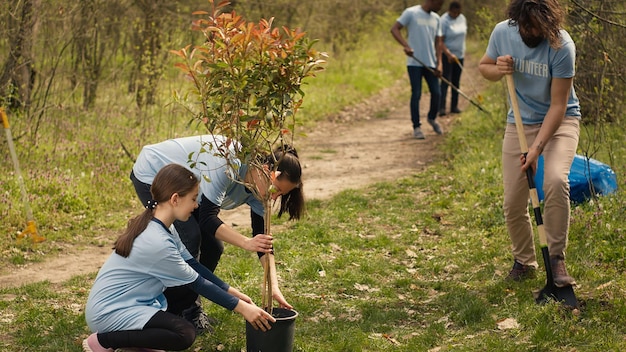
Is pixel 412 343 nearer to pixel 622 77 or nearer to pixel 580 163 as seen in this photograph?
pixel 580 163

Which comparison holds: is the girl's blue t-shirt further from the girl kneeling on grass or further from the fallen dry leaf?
the fallen dry leaf

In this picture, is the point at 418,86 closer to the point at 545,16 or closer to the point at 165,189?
the point at 545,16

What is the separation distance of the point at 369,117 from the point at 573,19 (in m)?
6.68

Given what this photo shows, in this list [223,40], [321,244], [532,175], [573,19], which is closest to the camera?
[223,40]

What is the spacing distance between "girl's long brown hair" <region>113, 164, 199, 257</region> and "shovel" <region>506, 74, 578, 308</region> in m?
2.41

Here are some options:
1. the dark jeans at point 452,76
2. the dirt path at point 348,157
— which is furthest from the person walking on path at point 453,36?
the dirt path at point 348,157

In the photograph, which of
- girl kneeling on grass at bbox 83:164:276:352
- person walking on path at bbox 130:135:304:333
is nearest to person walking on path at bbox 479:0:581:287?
person walking on path at bbox 130:135:304:333

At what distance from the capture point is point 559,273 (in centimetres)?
511

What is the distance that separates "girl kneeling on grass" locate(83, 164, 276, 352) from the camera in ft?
13.3

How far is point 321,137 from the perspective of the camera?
1300 centimetres

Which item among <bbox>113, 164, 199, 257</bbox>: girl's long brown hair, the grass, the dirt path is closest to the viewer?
<bbox>113, 164, 199, 257</bbox>: girl's long brown hair

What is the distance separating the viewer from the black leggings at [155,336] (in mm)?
4066

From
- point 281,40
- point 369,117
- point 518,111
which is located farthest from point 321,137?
point 281,40

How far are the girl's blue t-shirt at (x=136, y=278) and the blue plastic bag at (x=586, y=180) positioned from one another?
4211 millimetres
